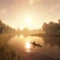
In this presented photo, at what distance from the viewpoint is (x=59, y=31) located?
32188 millimetres

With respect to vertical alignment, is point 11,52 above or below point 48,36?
below

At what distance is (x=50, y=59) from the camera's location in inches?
554

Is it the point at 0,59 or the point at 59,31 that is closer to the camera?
the point at 0,59

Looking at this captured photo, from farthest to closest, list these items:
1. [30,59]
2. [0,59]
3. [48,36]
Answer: [48,36], [30,59], [0,59]

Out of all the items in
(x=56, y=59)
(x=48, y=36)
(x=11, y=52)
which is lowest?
(x=56, y=59)

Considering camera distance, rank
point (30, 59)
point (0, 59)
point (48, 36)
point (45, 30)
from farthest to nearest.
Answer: point (45, 30) → point (48, 36) → point (30, 59) → point (0, 59)

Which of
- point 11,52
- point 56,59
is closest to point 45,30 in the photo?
point 56,59

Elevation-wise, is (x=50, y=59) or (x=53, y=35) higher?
(x=53, y=35)

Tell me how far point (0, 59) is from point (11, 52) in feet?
4.09

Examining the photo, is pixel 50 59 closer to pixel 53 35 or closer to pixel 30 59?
pixel 30 59

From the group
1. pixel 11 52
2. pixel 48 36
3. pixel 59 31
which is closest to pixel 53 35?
pixel 48 36

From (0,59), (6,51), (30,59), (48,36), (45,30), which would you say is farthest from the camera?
(45,30)

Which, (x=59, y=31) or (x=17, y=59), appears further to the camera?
(x=59, y=31)

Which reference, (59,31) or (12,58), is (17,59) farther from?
(59,31)
